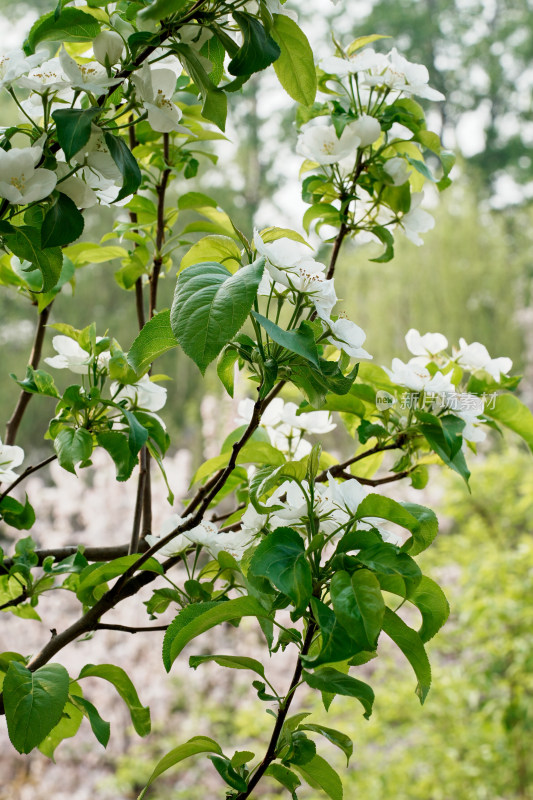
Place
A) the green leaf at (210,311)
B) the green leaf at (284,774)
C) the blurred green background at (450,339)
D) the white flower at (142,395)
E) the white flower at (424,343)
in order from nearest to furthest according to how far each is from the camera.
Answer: the green leaf at (210,311) → the green leaf at (284,774) → the white flower at (142,395) → the white flower at (424,343) → the blurred green background at (450,339)

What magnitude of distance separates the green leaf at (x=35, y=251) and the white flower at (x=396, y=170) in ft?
0.96

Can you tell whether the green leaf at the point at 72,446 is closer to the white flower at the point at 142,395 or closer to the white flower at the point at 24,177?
the white flower at the point at 142,395

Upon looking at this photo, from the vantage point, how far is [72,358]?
20.6 inches

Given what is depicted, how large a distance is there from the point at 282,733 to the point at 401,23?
27.1 feet

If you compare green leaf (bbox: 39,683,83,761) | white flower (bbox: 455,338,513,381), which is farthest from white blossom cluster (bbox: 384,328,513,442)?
green leaf (bbox: 39,683,83,761)

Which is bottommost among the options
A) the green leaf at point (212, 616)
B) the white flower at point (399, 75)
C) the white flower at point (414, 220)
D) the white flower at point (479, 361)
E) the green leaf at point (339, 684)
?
the green leaf at point (339, 684)

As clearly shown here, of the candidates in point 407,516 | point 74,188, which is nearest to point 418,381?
point 407,516

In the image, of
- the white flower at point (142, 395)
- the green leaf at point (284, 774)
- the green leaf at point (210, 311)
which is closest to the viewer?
the green leaf at point (210, 311)

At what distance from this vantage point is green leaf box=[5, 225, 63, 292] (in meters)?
0.36

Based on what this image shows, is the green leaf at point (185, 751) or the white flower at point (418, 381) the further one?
the white flower at point (418, 381)

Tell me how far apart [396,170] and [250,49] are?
0.25m

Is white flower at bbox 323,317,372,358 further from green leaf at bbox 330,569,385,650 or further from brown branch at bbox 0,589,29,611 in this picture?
brown branch at bbox 0,589,29,611

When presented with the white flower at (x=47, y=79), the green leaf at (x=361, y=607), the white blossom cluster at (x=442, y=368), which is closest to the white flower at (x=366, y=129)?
the white blossom cluster at (x=442, y=368)

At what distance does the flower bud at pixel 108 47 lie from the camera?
0.34 m
